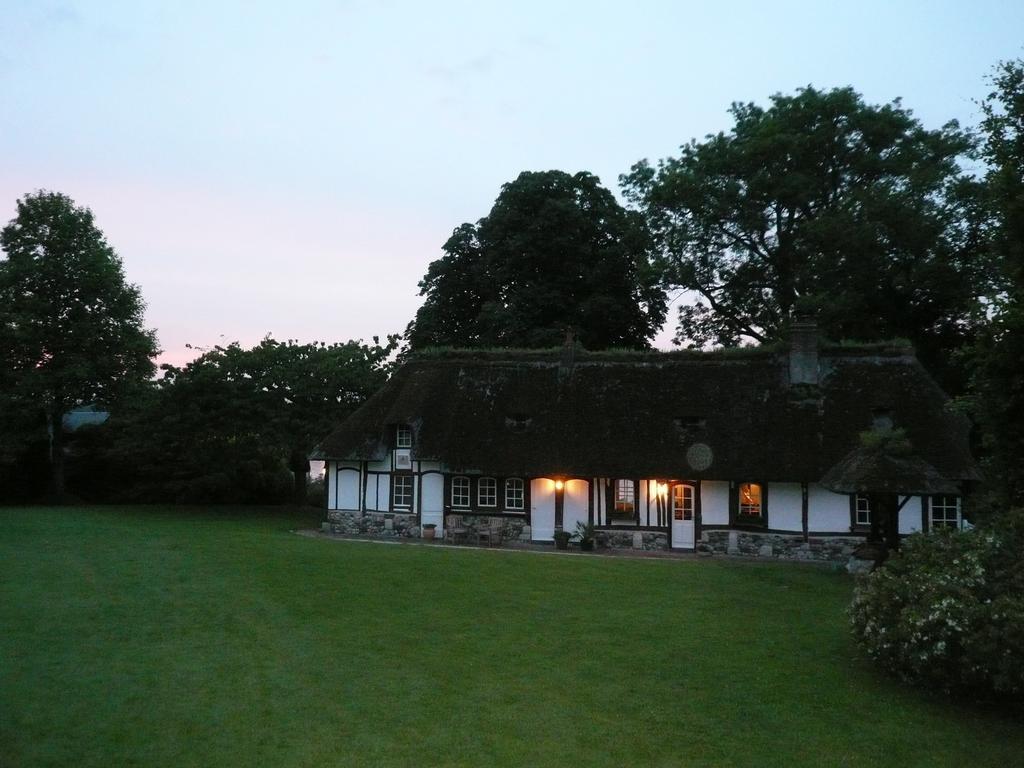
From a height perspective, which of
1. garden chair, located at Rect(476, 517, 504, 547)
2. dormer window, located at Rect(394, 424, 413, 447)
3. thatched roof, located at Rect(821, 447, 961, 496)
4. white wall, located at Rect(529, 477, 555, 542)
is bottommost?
garden chair, located at Rect(476, 517, 504, 547)

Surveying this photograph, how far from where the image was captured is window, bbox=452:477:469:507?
90.2ft

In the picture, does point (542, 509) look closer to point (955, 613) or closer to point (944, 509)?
point (944, 509)

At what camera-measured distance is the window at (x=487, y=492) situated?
2714 centimetres

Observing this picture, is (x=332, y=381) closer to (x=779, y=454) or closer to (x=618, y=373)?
(x=618, y=373)

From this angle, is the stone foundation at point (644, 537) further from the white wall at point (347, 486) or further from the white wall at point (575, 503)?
the white wall at point (575, 503)

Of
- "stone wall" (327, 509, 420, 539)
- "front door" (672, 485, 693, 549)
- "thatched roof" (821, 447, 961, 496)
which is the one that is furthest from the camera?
"stone wall" (327, 509, 420, 539)

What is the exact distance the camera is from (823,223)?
3014 centimetres

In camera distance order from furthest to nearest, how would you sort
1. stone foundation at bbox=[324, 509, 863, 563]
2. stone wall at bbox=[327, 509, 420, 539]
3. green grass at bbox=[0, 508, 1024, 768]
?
stone wall at bbox=[327, 509, 420, 539], stone foundation at bbox=[324, 509, 863, 563], green grass at bbox=[0, 508, 1024, 768]

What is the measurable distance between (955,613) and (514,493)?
17.5 metres

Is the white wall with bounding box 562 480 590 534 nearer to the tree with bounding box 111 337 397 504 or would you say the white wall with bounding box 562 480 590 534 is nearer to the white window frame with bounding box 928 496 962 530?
the white window frame with bounding box 928 496 962 530

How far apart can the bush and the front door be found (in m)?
12.9

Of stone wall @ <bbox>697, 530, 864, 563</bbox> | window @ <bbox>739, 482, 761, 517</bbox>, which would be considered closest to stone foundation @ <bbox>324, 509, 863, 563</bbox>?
stone wall @ <bbox>697, 530, 864, 563</bbox>

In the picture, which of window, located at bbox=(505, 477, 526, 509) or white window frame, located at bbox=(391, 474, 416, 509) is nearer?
window, located at bbox=(505, 477, 526, 509)

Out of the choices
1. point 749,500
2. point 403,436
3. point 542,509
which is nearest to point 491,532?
point 542,509
